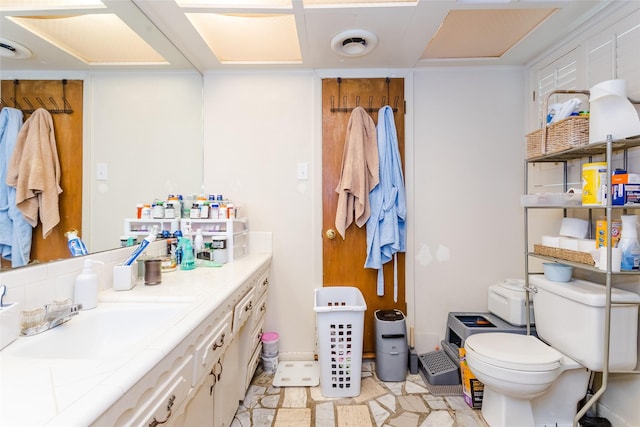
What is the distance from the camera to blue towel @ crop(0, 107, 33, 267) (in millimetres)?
863

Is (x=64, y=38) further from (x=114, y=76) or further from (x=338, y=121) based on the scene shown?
(x=338, y=121)

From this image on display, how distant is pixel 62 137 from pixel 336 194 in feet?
5.08

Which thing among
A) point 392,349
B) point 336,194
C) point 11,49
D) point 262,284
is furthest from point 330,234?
point 11,49

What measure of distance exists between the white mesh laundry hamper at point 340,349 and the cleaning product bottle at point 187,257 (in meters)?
0.80

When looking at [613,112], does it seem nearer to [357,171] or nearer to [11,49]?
[357,171]

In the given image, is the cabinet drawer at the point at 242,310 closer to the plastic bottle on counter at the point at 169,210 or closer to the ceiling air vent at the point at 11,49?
the plastic bottle on counter at the point at 169,210

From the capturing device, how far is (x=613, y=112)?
1335 millimetres

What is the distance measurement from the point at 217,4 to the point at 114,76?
641 millimetres

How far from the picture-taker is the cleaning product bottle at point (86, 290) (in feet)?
3.31

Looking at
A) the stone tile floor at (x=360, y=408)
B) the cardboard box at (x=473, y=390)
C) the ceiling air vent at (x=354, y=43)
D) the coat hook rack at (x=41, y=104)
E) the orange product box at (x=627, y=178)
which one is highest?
the ceiling air vent at (x=354, y=43)

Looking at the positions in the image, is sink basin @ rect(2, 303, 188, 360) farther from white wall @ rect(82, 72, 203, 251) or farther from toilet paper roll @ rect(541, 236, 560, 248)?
toilet paper roll @ rect(541, 236, 560, 248)

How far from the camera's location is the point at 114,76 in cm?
142

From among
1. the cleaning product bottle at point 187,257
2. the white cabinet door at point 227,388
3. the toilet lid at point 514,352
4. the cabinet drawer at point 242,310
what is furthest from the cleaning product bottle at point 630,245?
the cleaning product bottle at point 187,257

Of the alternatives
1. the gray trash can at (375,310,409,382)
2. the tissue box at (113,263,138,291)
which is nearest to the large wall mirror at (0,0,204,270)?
the tissue box at (113,263,138,291)
